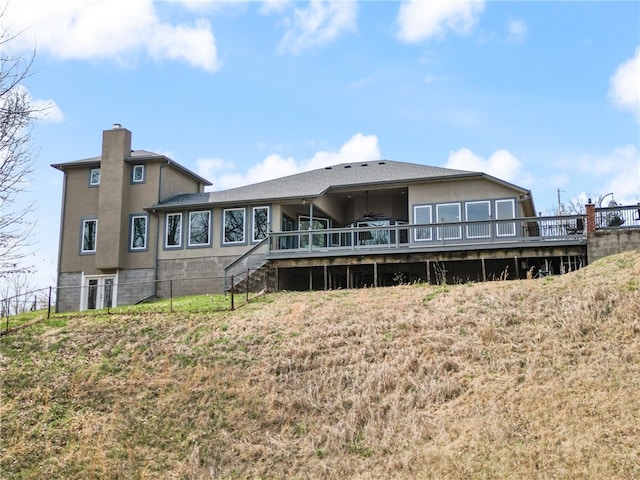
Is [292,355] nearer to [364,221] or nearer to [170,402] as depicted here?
[170,402]

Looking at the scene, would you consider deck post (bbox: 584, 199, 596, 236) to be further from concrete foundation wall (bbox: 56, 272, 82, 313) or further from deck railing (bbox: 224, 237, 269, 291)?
concrete foundation wall (bbox: 56, 272, 82, 313)

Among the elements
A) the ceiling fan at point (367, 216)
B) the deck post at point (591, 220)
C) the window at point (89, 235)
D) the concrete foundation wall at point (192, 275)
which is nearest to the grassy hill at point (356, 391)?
the deck post at point (591, 220)

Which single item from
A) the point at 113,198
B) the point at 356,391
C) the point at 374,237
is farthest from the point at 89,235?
the point at 356,391

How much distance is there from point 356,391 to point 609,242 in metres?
11.6

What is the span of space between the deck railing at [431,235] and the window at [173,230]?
4.68m

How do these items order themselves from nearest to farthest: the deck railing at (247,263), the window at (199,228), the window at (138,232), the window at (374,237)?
the deck railing at (247,263) → the window at (374,237) → the window at (199,228) → the window at (138,232)

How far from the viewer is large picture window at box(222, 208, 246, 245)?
2761cm

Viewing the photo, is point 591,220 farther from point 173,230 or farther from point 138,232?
point 138,232

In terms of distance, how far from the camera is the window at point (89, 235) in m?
29.6

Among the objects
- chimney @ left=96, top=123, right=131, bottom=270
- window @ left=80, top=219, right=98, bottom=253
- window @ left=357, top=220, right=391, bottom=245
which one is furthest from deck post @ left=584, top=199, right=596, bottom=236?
window @ left=80, top=219, right=98, bottom=253

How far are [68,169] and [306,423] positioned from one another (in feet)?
68.2

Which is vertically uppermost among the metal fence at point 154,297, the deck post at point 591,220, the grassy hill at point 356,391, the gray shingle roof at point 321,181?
the gray shingle roof at point 321,181

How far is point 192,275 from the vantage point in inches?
1094

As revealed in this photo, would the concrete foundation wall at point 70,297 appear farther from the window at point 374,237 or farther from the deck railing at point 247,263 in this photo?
the window at point 374,237
